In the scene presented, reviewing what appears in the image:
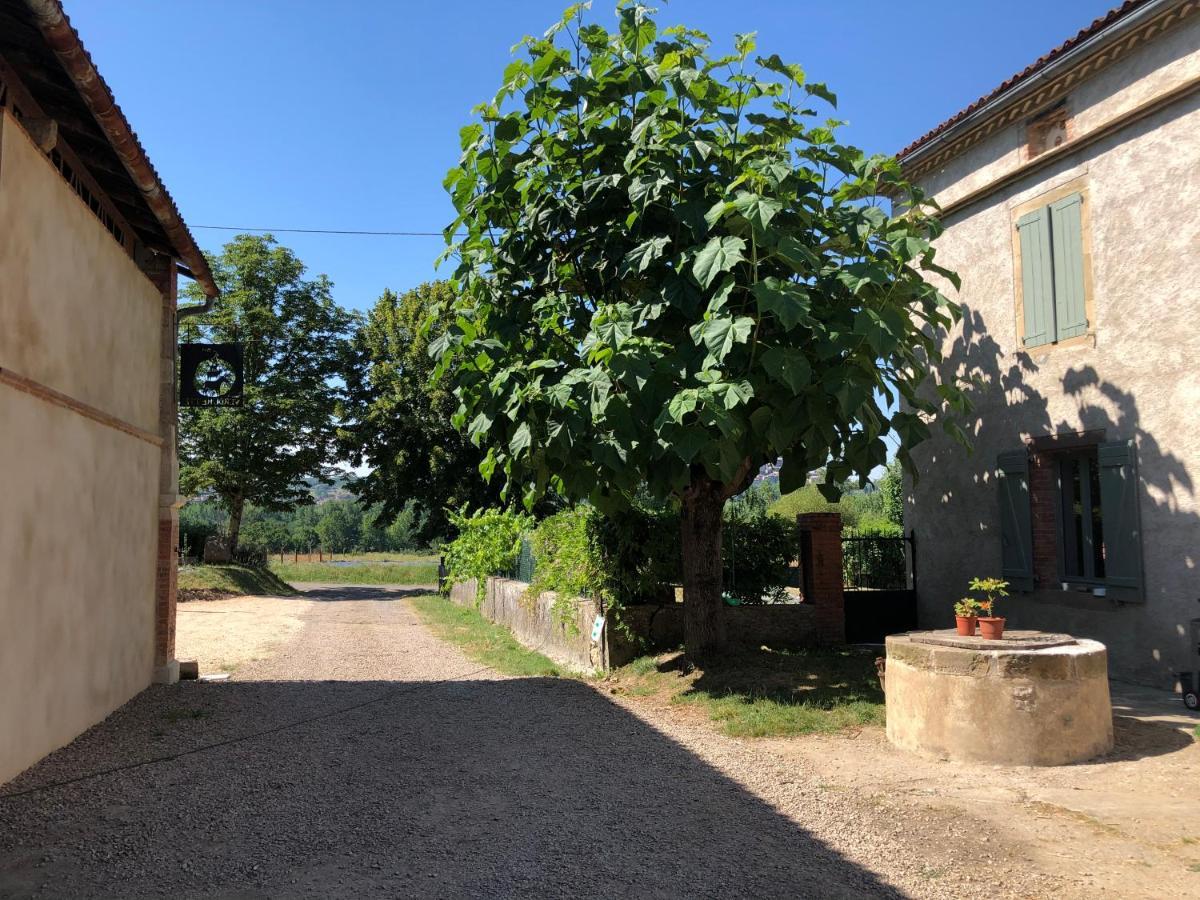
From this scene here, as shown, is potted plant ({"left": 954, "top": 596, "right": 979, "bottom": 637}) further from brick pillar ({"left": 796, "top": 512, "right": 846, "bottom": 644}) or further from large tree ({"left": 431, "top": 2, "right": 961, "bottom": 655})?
brick pillar ({"left": 796, "top": 512, "right": 846, "bottom": 644})

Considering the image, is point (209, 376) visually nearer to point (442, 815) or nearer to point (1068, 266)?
point (442, 815)

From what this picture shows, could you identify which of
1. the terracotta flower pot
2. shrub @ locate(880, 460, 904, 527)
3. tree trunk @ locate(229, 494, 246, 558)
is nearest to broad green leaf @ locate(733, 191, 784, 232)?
the terracotta flower pot

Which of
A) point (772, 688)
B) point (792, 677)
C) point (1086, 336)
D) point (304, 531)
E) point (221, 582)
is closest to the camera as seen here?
point (772, 688)

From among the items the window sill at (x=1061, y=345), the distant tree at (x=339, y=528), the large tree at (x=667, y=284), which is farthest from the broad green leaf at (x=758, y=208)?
the distant tree at (x=339, y=528)

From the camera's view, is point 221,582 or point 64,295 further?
point 221,582

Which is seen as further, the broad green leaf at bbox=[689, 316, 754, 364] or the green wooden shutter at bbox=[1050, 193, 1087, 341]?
the green wooden shutter at bbox=[1050, 193, 1087, 341]

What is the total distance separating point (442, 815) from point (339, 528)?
101 m

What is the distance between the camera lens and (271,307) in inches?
1346

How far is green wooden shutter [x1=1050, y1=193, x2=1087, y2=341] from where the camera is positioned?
30.8ft

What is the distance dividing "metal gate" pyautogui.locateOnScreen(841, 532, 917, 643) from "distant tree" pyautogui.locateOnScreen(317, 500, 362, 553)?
83.8m

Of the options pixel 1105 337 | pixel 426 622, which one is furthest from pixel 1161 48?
pixel 426 622

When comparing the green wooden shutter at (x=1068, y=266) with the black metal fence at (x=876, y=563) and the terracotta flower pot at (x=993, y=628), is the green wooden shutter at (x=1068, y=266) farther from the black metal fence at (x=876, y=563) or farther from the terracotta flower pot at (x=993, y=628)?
the terracotta flower pot at (x=993, y=628)

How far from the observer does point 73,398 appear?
22.4 ft

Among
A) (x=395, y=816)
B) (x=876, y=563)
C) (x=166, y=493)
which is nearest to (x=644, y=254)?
(x=395, y=816)
